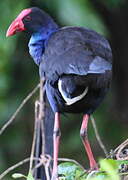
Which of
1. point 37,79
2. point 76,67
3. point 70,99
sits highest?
point 76,67

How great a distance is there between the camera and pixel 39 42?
3.14 m

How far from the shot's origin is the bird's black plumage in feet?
8.60

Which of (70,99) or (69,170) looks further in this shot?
(70,99)

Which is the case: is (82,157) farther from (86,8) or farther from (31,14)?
(31,14)

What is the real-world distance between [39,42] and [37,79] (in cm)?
171

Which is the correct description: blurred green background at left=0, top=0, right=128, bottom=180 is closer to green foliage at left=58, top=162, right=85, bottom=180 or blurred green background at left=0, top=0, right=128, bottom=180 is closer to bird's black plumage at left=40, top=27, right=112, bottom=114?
bird's black plumage at left=40, top=27, right=112, bottom=114

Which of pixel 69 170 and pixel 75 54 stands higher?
pixel 75 54

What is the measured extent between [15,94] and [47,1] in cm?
82

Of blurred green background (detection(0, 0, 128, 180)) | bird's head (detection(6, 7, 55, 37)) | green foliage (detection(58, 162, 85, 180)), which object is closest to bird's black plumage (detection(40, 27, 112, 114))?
bird's head (detection(6, 7, 55, 37))

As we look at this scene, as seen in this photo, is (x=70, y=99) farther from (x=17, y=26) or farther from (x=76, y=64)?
(x=17, y=26)

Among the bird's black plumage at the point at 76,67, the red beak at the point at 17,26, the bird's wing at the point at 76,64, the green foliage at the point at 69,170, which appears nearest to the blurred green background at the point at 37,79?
the red beak at the point at 17,26

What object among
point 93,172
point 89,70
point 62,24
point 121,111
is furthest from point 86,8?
point 93,172

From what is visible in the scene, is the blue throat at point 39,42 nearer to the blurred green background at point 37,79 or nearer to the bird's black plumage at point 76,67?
the bird's black plumage at point 76,67

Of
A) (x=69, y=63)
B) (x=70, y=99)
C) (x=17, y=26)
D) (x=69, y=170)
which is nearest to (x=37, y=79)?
(x=17, y=26)
